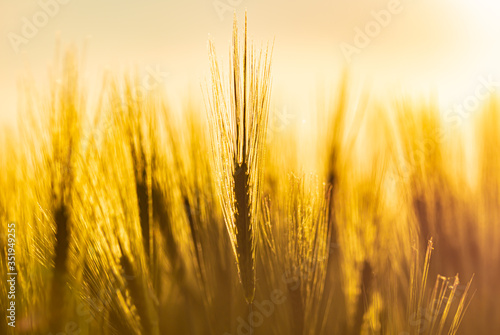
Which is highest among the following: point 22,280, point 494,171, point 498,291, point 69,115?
point 69,115

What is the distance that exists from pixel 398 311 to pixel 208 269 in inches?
18.4

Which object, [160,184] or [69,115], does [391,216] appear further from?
[69,115]

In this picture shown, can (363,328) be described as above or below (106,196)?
below

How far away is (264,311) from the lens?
3.19ft

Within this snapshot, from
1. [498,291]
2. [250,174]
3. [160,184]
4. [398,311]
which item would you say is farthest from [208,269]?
[498,291]

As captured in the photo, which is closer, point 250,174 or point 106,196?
point 250,174

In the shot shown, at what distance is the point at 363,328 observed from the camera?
0.97m

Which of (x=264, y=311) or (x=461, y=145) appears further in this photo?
(x=461, y=145)

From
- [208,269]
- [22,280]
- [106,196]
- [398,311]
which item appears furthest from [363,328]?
[22,280]

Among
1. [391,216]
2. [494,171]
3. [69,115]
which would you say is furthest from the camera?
[494,171]

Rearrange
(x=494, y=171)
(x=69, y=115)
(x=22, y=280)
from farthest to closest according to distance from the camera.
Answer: (x=494, y=171), (x=22, y=280), (x=69, y=115)

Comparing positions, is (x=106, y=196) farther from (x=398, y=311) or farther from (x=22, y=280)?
(x=398, y=311)

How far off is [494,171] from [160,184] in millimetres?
993

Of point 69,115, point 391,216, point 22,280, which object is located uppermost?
point 69,115
